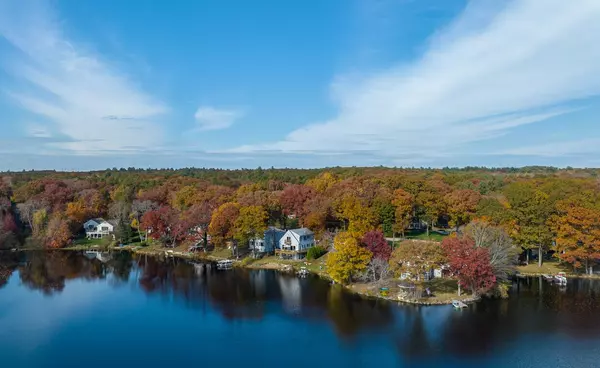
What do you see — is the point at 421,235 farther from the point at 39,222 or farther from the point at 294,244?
the point at 39,222

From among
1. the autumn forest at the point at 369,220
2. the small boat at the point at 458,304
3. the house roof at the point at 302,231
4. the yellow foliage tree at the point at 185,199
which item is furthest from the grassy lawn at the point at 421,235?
the yellow foliage tree at the point at 185,199

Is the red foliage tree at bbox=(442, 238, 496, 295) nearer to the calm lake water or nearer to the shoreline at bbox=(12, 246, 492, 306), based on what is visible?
the shoreline at bbox=(12, 246, 492, 306)

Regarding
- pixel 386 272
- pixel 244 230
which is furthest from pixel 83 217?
pixel 386 272

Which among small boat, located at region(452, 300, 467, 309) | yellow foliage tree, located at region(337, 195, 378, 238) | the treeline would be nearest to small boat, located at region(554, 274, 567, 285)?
the treeline

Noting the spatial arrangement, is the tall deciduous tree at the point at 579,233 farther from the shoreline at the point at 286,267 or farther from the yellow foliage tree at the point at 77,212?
the yellow foliage tree at the point at 77,212

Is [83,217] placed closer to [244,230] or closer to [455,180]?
[244,230]

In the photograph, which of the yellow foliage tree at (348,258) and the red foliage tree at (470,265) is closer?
the red foliage tree at (470,265)
